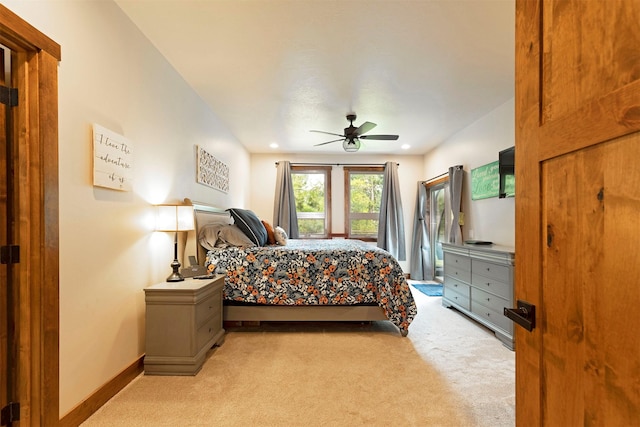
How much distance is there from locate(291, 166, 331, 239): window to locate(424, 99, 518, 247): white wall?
2381 millimetres

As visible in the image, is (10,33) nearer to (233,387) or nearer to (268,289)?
(233,387)

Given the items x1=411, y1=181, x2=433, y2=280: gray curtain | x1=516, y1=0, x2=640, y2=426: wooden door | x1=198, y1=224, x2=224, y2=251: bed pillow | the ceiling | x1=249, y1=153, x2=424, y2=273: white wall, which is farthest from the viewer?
x1=249, y1=153, x2=424, y2=273: white wall

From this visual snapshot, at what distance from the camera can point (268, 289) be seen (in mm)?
3078

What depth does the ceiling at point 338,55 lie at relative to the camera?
2084 mm

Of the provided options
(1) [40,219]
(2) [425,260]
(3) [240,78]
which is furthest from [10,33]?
(2) [425,260]

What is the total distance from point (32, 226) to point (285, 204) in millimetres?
4590

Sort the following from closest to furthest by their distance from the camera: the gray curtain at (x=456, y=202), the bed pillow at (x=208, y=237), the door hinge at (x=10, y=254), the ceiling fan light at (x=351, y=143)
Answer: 1. the door hinge at (x=10, y=254)
2. the bed pillow at (x=208, y=237)
3. the ceiling fan light at (x=351, y=143)
4. the gray curtain at (x=456, y=202)

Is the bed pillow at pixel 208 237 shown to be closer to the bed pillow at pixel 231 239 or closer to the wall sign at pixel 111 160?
the bed pillow at pixel 231 239

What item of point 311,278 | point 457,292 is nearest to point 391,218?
point 457,292

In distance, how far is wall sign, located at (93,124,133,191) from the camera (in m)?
1.86

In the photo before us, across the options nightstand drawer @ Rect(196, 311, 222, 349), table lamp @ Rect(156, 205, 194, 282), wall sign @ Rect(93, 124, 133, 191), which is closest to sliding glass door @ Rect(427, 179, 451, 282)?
nightstand drawer @ Rect(196, 311, 222, 349)

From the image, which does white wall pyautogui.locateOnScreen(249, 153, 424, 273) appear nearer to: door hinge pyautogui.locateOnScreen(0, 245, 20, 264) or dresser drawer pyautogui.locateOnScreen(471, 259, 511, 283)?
dresser drawer pyautogui.locateOnScreen(471, 259, 511, 283)

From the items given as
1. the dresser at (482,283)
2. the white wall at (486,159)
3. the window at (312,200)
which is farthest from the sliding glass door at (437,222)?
the window at (312,200)

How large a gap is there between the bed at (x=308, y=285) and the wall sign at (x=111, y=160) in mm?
1132
